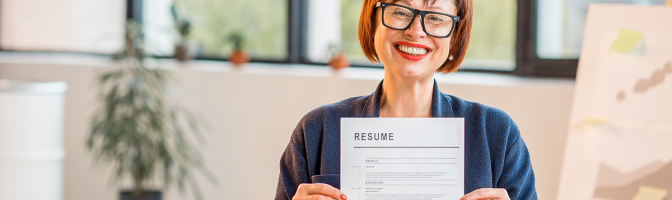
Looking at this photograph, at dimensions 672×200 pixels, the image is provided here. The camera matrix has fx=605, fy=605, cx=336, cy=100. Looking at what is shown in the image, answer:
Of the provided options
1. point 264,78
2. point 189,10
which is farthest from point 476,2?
point 189,10

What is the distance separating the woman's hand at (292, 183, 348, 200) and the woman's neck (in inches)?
9.7

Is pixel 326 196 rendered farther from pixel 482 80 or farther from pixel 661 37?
pixel 482 80

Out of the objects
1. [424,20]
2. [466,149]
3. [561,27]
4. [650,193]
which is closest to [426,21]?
[424,20]

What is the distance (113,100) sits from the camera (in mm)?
3287

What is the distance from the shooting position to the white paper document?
1.19 meters

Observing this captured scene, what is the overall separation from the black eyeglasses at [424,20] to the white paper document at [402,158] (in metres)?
0.19

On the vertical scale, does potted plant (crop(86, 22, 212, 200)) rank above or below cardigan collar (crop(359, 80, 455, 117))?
below

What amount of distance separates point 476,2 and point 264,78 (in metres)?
1.14

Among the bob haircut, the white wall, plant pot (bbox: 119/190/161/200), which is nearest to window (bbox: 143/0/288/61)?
the white wall

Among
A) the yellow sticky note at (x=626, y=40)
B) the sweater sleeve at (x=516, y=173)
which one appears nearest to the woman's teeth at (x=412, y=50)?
the sweater sleeve at (x=516, y=173)

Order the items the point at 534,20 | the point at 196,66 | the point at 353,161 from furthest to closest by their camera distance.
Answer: the point at 196,66 → the point at 534,20 → the point at 353,161

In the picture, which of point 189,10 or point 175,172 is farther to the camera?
point 189,10

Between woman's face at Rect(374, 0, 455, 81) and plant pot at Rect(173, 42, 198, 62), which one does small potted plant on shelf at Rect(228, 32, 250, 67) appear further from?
woman's face at Rect(374, 0, 455, 81)

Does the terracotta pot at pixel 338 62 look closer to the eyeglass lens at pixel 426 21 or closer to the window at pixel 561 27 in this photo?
the window at pixel 561 27
